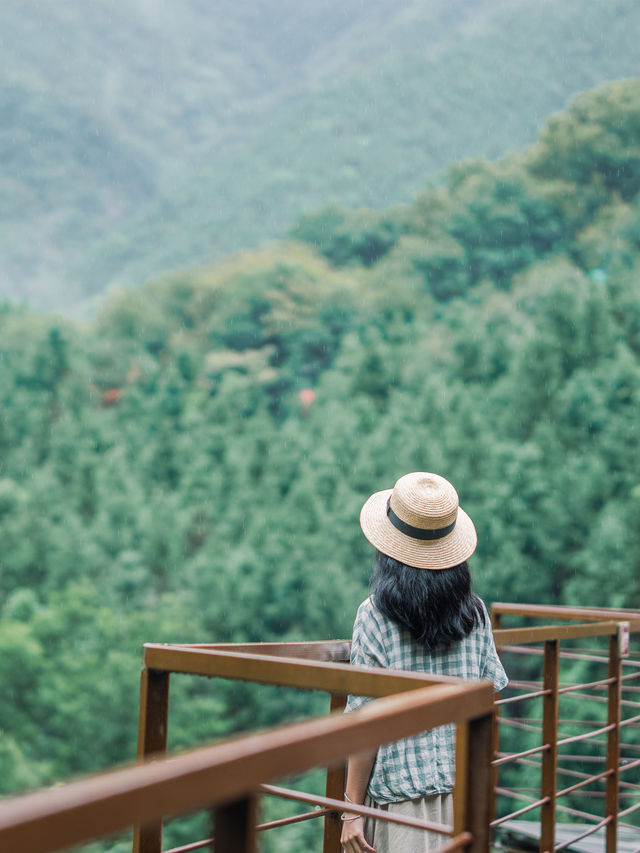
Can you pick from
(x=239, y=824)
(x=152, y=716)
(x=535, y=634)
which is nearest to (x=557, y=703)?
(x=535, y=634)

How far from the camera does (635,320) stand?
1091 centimetres

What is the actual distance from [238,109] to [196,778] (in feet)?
127

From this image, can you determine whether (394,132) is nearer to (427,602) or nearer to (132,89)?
(132,89)

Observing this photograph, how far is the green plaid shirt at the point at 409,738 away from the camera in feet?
3.88

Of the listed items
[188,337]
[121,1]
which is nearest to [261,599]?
[188,337]

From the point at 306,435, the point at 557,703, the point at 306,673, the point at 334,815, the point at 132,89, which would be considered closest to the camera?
the point at 306,673

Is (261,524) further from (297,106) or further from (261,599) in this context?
(297,106)

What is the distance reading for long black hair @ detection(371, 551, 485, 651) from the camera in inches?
46.9

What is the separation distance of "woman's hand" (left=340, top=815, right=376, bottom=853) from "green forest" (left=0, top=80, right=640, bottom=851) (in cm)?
779

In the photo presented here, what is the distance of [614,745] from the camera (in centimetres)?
198

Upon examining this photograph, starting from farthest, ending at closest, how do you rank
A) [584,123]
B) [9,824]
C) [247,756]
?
[584,123] → [247,756] → [9,824]

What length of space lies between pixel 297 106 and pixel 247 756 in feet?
117

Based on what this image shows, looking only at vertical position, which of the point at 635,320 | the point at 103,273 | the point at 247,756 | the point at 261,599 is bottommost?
the point at 261,599

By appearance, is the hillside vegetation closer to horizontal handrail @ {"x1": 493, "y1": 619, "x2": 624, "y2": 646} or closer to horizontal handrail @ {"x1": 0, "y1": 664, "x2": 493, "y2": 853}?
horizontal handrail @ {"x1": 493, "y1": 619, "x2": 624, "y2": 646}
